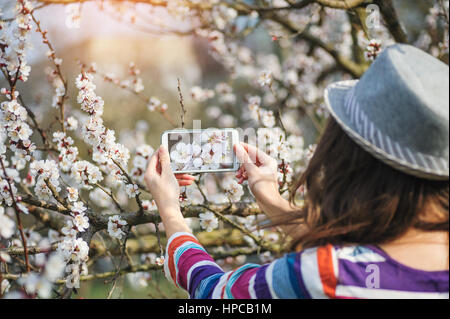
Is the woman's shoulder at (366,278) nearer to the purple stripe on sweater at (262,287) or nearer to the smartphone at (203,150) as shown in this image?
the purple stripe on sweater at (262,287)

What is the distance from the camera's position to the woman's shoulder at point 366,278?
0.76m

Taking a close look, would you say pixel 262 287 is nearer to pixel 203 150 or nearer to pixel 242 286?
pixel 242 286

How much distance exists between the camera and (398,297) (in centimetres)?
77

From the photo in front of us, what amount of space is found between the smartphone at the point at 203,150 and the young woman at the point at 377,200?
18.4 inches

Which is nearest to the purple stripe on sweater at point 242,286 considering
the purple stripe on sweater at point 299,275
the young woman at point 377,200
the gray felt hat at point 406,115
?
the young woman at point 377,200

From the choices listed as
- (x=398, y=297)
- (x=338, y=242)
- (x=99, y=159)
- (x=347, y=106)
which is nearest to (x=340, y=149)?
(x=347, y=106)

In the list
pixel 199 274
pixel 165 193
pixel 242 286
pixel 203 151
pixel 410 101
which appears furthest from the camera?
pixel 203 151

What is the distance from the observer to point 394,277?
76cm

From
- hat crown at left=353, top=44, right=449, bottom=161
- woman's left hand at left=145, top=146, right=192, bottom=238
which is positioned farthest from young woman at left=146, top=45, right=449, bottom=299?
woman's left hand at left=145, top=146, right=192, bottom=238

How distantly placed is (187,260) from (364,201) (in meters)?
0.46

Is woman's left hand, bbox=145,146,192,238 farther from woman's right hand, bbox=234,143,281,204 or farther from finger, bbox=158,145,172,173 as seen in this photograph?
woman's right hand, bbox=234,143,281,204

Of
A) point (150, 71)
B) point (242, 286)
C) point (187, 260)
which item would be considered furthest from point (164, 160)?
point (150, 71)
